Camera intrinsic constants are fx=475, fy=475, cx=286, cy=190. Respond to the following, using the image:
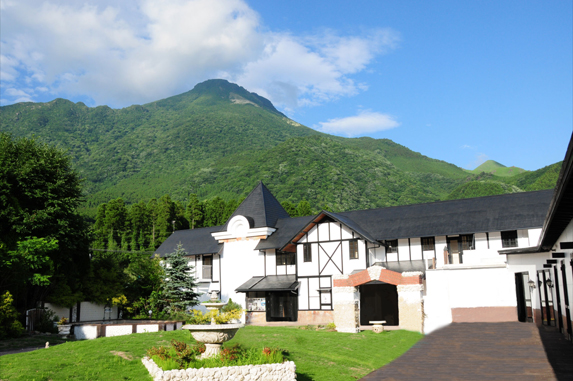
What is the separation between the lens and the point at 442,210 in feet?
105

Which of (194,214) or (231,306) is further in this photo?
(194,214)

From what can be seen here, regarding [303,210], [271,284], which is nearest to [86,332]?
[271,284]

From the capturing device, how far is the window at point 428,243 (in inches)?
1176

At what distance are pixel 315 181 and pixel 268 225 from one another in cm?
4706

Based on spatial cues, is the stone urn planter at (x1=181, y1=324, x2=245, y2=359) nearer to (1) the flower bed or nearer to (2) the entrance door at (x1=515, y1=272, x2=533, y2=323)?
(1) the flower bed

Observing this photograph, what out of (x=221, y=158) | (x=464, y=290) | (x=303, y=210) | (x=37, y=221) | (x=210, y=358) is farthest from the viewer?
(x=221, y=158)

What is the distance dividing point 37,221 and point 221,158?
8898cm

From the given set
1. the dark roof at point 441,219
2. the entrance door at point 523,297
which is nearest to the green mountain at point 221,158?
the dark roof at point 441,219

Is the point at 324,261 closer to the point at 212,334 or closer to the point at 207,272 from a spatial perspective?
the point at 207,272

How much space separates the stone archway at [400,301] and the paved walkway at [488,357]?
56.0 inches

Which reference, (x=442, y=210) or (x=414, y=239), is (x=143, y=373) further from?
(x=442, y=210)

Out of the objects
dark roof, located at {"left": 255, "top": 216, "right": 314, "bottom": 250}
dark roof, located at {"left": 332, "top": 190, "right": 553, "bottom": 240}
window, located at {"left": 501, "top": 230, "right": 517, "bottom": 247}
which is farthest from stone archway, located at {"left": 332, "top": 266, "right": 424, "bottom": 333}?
dark roof, located at {"left": 255, "top": 216, "right": 314, "bottom": 250}

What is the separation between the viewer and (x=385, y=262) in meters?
30.4

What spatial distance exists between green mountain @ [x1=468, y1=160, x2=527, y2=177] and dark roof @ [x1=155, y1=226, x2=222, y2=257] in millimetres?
125530
